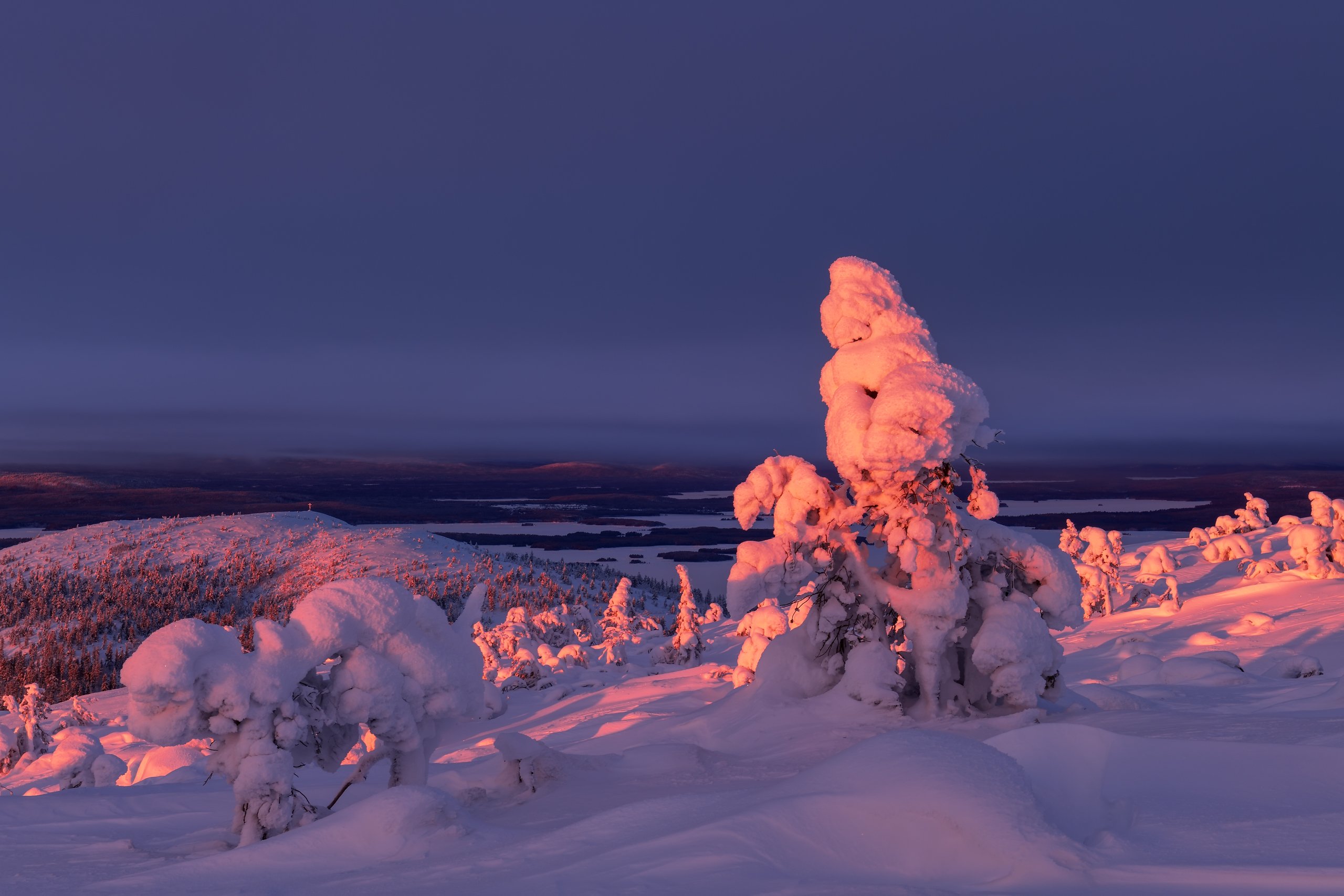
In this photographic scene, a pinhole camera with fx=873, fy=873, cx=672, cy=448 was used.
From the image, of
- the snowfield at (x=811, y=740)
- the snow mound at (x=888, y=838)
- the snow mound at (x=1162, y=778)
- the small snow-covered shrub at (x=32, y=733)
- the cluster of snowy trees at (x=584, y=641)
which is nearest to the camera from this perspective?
the snow mound at (x=888, y=838)

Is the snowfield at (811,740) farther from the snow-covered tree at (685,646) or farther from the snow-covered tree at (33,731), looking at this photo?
the snow-covered tree at (685,646)

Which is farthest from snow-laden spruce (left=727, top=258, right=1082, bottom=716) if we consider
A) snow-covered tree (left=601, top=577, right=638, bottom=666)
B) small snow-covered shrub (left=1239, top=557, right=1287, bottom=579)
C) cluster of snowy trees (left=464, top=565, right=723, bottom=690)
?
small snow-covered shrub (left=1239, top=557, right=1287, bottom=579)

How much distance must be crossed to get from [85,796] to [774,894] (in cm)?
694

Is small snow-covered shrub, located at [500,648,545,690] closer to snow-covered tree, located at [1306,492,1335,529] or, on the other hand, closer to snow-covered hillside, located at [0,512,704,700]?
snow-covered hillside, located at [0,512,704,700]

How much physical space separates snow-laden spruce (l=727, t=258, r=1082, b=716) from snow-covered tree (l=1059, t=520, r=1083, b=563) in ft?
59.4

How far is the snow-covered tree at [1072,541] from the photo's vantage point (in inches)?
1022

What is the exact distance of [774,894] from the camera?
12.4 ft

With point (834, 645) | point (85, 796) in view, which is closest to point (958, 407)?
point (834, 645)

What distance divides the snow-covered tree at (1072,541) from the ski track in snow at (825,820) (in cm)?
1812

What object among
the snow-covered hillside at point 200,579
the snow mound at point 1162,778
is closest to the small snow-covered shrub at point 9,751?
the snow mound at point 1162,778

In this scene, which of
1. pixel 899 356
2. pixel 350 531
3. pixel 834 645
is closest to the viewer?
pixel 899 356

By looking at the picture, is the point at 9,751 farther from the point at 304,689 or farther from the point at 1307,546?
the point at 1307,546

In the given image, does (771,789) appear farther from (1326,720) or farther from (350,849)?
(1326,720)

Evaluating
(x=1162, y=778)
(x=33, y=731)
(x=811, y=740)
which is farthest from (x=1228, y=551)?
(x=33, y=731)
